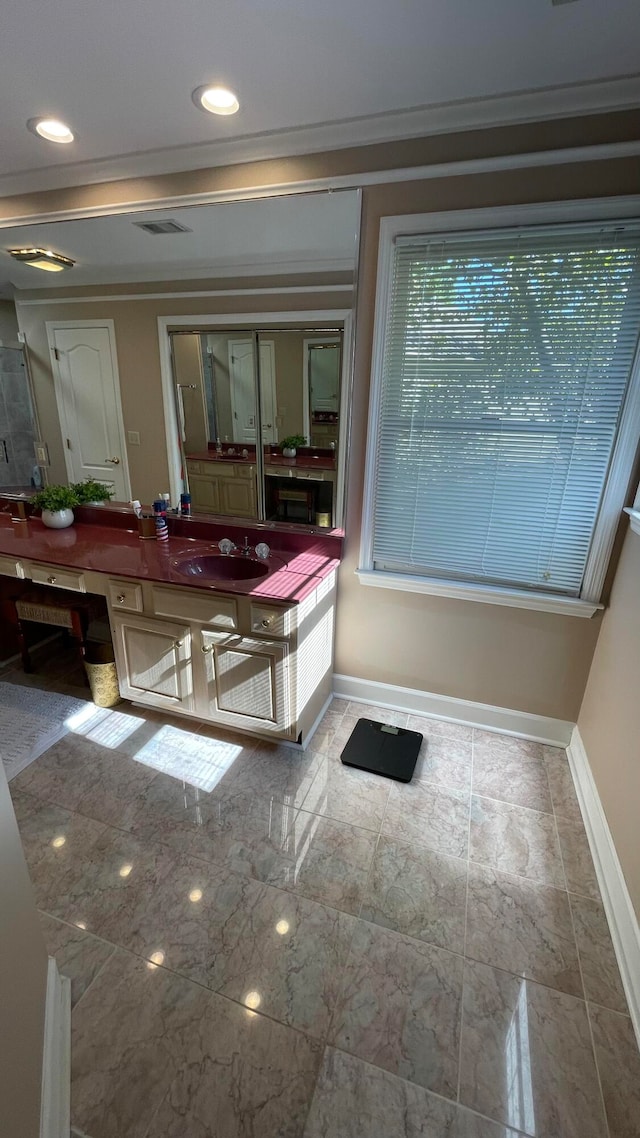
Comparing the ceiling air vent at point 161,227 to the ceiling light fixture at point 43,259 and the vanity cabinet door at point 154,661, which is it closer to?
the ceiling light fixture at point 43,259

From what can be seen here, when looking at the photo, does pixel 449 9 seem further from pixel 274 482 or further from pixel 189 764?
pixel 189 764

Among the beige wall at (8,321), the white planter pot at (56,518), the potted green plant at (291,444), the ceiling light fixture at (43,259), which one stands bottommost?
the white planter pot at (56,518)

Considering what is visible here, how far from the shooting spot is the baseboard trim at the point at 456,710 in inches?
85.0

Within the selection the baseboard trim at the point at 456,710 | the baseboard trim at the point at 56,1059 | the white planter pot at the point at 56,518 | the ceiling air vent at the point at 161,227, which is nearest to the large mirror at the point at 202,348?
the ceiling air vent at the point at 161,227

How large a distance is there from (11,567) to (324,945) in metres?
2.08

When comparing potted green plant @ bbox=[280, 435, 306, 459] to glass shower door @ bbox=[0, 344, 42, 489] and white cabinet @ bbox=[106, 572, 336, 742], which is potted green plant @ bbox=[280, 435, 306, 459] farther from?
glass shower door @ bbox=[0, 344, 42, 489]

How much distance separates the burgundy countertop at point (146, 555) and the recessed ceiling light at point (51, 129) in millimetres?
1689

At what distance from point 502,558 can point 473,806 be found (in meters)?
1.06

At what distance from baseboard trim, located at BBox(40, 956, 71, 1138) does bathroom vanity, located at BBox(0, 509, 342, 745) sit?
1035 mm

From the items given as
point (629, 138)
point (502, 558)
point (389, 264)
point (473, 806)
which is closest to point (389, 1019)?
point (473, 806)

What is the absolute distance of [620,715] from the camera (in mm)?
1635

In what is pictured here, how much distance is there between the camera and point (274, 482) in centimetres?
220

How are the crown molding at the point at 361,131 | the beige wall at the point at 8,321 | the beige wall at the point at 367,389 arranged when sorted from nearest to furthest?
1. the crown molding at the point at 361,131
2. the beige wall at the point at 367,389
3. the beige wall at the point at 8,321

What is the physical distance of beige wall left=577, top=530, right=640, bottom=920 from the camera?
1453 millimetres
